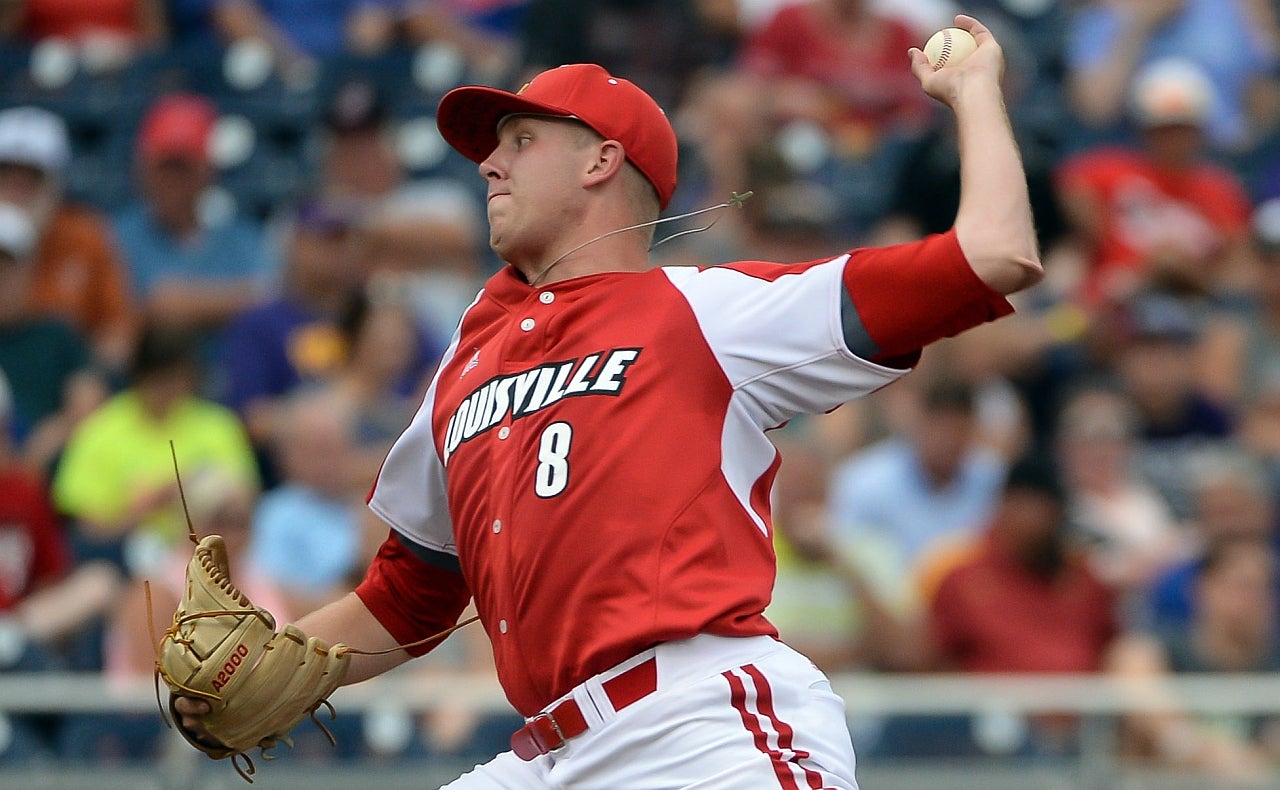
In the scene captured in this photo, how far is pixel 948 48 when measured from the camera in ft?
11.3

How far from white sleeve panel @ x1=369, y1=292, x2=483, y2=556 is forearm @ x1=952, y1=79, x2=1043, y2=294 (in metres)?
1.10

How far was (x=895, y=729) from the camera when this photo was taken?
6199 millimetres

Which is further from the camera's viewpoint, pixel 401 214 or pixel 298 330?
pixel 401 214

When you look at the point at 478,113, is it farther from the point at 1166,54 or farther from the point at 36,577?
the point at 1166,54

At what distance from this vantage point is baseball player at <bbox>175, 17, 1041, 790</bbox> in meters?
3.38

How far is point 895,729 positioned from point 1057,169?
3927 millimetres

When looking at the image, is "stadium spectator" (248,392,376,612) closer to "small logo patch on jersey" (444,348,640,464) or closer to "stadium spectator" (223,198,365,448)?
"stadium spectator" (223,198,365,448)

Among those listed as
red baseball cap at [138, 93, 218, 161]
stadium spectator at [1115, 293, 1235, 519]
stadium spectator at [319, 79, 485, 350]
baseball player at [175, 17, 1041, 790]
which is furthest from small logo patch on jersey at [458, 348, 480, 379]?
red baseball cap at [138, 93, 218, 161]

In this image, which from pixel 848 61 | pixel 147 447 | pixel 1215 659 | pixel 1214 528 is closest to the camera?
pixel 1215 659

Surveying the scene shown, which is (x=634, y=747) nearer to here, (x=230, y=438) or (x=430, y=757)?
(x=430, y=757)

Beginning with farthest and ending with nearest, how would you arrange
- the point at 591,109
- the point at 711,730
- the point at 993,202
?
the point at 591,109
the point at 711,730
the point at 993,202

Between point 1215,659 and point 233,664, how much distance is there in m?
4.02

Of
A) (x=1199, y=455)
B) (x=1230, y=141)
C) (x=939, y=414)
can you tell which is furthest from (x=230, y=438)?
(x=1230, y=141)

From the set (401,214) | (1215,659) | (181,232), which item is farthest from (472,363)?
(181,232)
